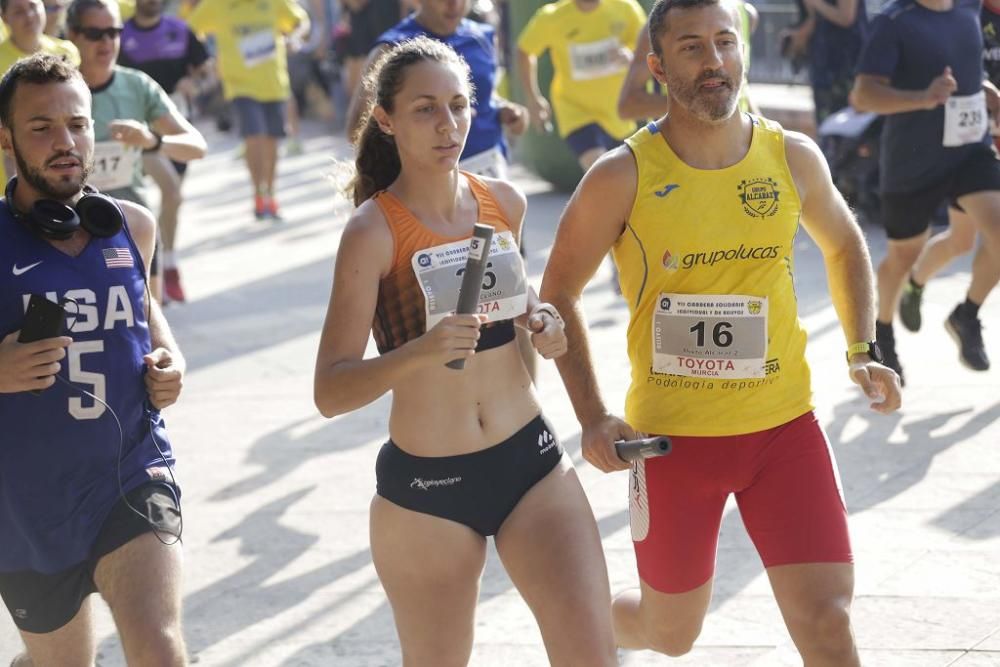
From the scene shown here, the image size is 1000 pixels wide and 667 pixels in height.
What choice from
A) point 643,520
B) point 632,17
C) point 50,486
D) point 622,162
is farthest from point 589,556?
point 632,17

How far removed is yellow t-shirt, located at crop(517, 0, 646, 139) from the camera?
9.48 m

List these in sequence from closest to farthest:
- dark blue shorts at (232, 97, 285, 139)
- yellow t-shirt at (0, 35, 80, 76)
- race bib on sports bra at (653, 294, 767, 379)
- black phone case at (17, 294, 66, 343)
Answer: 1. black phone case at (17, 294, 66, 343)
2. race bib on sports bra at (653, 294, 767, 379)
3. yellow t-shirt at (0, 35, 80, 76)
4. dark blue shorts at (232, 97, 285, 139)

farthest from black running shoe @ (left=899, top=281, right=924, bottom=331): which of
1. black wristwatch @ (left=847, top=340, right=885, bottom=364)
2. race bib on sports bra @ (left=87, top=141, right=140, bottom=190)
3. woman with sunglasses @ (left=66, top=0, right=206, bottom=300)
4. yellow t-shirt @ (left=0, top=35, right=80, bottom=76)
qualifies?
yellow t-shirt @ (left=0, top=35, right=80, bottom=76)

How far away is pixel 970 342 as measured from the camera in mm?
7000

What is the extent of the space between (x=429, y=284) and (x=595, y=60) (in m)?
6.21

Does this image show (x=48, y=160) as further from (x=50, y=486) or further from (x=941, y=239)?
(x=941, y=239)

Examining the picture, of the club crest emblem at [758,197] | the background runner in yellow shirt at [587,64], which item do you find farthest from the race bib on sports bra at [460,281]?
the background runner in yellow shirt at [587,64]

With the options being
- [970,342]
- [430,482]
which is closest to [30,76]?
[430,482]

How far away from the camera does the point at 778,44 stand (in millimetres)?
14148

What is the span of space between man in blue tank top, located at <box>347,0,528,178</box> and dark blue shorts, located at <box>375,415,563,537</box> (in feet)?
12.1

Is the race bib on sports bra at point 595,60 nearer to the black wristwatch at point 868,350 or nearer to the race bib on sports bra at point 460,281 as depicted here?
the black wristwatch at point 868,350

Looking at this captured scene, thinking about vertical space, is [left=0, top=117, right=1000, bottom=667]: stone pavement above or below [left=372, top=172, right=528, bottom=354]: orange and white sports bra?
below

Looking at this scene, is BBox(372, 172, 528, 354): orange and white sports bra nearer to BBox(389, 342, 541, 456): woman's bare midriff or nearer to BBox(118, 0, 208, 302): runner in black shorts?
BBox(389, 342, 541, 456): woman's bare midriff

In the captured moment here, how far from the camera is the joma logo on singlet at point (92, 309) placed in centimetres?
346
